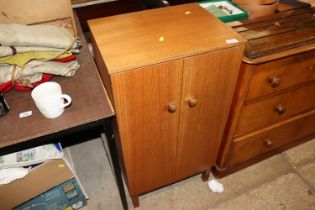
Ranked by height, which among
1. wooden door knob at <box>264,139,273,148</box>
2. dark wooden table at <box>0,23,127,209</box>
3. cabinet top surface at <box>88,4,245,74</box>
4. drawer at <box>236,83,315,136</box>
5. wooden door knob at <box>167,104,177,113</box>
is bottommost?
wooden door knob at <box>264,139,273,148</box>

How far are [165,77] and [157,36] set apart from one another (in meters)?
0.17

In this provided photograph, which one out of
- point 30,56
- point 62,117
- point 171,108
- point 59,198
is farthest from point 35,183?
point 171,108

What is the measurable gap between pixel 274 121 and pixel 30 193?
131 cm

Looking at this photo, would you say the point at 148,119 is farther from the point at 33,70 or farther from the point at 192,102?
the point at 33,70

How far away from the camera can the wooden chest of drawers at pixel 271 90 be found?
1063mm

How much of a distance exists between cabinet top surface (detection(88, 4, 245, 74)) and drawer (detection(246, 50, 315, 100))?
0.75 feet

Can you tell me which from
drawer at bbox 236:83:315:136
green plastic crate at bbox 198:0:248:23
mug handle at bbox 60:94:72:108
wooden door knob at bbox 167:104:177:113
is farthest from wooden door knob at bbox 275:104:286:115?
mug handle at bbox 60:94:72:108

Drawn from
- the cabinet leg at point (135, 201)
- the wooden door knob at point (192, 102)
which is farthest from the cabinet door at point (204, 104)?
the cabinet leg at point (135, 201)

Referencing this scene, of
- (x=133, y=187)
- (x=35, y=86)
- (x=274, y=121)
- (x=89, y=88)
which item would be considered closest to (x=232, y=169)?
(x=274, y=121)

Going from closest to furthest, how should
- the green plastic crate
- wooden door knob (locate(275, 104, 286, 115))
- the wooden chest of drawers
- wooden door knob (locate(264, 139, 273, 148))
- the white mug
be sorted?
the white mug, the wooden chest of drawers, the green plastic crate, wooden door knob (locate(275, 104, 286, 115)), wooden door knob (locate(264, 139, 273, 148))

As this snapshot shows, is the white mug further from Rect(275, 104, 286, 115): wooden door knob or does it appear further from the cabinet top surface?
Rect(275, 104, 286, 115): wooden door knob

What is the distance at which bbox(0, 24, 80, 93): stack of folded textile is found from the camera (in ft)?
3.05

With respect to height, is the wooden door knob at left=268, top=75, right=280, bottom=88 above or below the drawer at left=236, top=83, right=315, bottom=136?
above

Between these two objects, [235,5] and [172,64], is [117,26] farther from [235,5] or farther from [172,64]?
[235,5]
